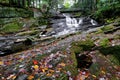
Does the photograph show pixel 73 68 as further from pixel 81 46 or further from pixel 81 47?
pixel 81 46

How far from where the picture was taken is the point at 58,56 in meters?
6.51

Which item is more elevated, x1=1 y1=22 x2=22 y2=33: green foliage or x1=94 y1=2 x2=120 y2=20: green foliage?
x1=94 y1=2 x2=120 y2=20: green foliage

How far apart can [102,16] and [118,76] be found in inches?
656

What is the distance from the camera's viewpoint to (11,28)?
57.7ft

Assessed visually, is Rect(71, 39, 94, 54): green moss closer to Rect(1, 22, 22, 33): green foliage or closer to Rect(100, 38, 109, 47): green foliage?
Rect(100, 38, 109, 47): green foliage

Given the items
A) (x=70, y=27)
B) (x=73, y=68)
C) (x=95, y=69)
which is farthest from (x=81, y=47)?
(x=70, y=27)

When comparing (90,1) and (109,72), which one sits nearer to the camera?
(109,72)

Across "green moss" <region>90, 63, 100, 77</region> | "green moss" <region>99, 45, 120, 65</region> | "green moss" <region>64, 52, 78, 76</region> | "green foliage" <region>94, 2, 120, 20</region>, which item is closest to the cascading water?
"green foliage" <region>94, 2, 120, 20</region>

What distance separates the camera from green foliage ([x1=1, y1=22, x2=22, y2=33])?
16828 millimetres

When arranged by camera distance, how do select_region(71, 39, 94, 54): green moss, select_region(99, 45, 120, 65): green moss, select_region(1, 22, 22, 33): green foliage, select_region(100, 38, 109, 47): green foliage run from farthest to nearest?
select_region(1, 22, 22, 33): green foliage < select_region(100, 38, 109, 47): green foliage < select_region(71, 39, 94, 54): green moss < select_region(99, 45, 120, 65): green moss

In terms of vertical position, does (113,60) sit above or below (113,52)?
below

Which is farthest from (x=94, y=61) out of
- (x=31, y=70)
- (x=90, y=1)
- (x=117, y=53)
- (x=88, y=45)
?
(x=90, y=1)

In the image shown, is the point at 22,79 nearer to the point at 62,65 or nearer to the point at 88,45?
the point at 62,65

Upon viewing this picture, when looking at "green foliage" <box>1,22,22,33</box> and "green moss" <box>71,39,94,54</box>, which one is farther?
"green foliage" <box>1,22,22,33</box>
